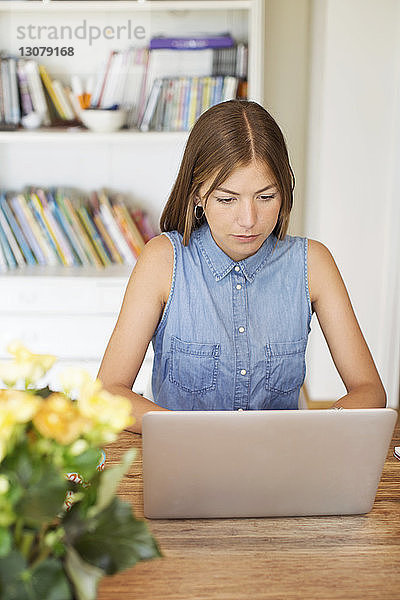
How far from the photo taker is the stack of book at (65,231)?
3.01 metres

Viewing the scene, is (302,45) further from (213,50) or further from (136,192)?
(136,192)

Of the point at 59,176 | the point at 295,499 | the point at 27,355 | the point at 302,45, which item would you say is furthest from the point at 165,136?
the point at 27,355

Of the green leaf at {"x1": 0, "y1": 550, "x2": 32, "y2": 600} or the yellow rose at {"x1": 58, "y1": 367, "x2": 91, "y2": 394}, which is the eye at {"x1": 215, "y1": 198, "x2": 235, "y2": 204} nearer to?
the yellow rose at {"x1": 58, "y1": 367, "x2": 91, "y2": 394}

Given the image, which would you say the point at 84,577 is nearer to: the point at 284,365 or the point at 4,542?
the point at 4,542

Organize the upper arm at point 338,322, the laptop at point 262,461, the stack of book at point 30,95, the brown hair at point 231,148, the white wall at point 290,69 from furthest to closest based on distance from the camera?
the white wall at point 290,69
the stack of book at point 30,95
the upper arm at point 338,322
the brown hair at point 231,148
the laptop at point 262,461

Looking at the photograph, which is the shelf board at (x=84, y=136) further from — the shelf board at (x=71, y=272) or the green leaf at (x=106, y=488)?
the green leaf at (x=106, y=488)

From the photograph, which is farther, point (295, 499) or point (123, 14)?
point (123, 14)

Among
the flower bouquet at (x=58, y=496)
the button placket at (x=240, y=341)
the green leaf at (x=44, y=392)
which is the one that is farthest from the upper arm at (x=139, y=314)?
the flower bouquet at (x=58, y=496)

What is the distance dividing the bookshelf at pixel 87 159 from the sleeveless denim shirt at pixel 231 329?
132 cm

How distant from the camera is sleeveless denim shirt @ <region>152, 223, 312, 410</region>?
1592 mm

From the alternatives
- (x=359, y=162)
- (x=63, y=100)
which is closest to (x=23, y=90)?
(x=63, y=100)

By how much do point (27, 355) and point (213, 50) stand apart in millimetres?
2423

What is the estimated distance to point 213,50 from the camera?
114 inches

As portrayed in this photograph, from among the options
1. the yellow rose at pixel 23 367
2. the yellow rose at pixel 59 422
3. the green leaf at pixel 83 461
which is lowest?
the green leaf at pixel 83 461
